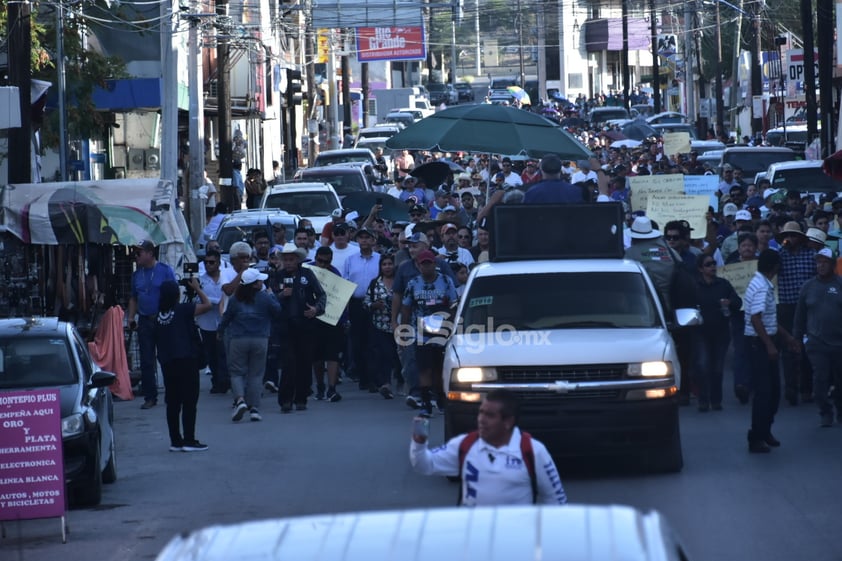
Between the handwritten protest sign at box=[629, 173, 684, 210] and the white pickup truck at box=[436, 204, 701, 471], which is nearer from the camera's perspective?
the white pickup truck at box=[436, 204, 701, 471]

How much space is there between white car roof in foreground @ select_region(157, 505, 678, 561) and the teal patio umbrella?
1622cm

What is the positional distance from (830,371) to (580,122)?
60531 millimetres

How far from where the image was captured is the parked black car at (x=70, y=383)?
12.1m

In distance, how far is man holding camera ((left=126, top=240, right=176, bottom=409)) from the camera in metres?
18.2

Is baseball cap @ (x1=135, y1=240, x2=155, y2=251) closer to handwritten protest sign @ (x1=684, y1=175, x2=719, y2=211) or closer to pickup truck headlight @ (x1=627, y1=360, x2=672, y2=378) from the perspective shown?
pickup truck headlight @ (x1=627, y1=360, x2=672, y2=378)

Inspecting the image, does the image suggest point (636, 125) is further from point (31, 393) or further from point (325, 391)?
point (31, 393)

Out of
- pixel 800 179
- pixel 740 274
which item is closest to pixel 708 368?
pixel 740 274

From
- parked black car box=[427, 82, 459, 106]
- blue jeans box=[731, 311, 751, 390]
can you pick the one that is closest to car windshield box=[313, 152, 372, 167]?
blue jeans box=[731, 311, 751, 390]

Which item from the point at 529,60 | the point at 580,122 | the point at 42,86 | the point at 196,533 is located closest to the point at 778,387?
the point at 196,533

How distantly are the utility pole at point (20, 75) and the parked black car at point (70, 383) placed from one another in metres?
9.38

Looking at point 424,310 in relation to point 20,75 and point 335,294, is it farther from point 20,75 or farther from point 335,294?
point 20,75

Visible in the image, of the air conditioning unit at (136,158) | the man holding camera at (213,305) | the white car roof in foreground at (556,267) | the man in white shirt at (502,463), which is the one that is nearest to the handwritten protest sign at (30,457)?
the white car roof in foreground at (556,267)

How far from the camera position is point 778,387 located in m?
13.7

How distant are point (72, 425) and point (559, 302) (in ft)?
13.0
